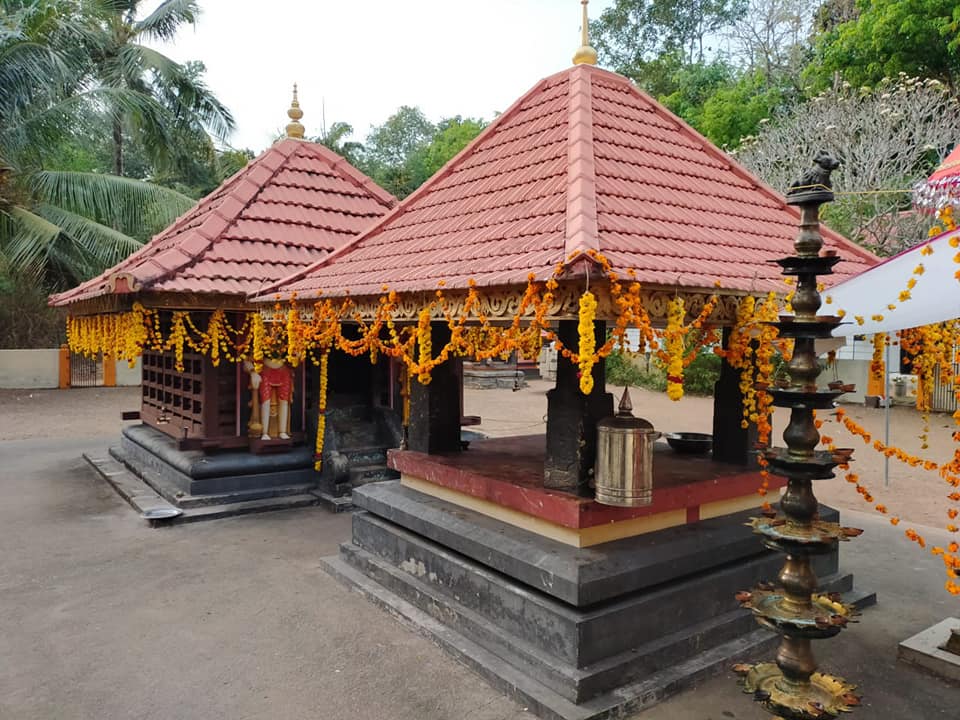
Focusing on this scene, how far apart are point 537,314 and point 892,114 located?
53.7 feet

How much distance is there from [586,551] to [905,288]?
2.27 meters

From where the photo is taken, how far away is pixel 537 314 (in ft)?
11.4

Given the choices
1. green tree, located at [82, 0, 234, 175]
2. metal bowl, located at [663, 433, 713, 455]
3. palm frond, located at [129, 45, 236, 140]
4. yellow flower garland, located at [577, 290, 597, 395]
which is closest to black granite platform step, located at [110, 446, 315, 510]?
metal bowl, located at [663, 433, 713, 455]

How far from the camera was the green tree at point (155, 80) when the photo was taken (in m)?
15.6

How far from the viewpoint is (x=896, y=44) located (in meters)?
18.1

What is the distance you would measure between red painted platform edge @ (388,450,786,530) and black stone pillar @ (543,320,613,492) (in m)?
0.12

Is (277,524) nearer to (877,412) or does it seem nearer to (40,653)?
(40,653)

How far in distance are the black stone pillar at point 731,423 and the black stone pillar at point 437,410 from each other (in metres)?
2.11

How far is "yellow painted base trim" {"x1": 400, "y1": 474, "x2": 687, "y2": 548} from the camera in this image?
4.20 m

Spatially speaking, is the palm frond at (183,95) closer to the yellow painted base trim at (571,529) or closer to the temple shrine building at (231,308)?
the temple shrine building at (231,308)

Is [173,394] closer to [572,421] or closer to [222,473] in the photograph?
[222,473]

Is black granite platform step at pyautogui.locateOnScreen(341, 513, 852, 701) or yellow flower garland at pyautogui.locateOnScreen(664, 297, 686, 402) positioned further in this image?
black granite platform step at pyautogui.locateOnScreen(341, 513, 852, 701)

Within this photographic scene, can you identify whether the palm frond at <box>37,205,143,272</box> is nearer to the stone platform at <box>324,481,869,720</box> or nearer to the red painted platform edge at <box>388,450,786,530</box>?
the red painted platform edge at <box>388,450,786,530</box>

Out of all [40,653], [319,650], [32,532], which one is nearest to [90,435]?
[32,532]
